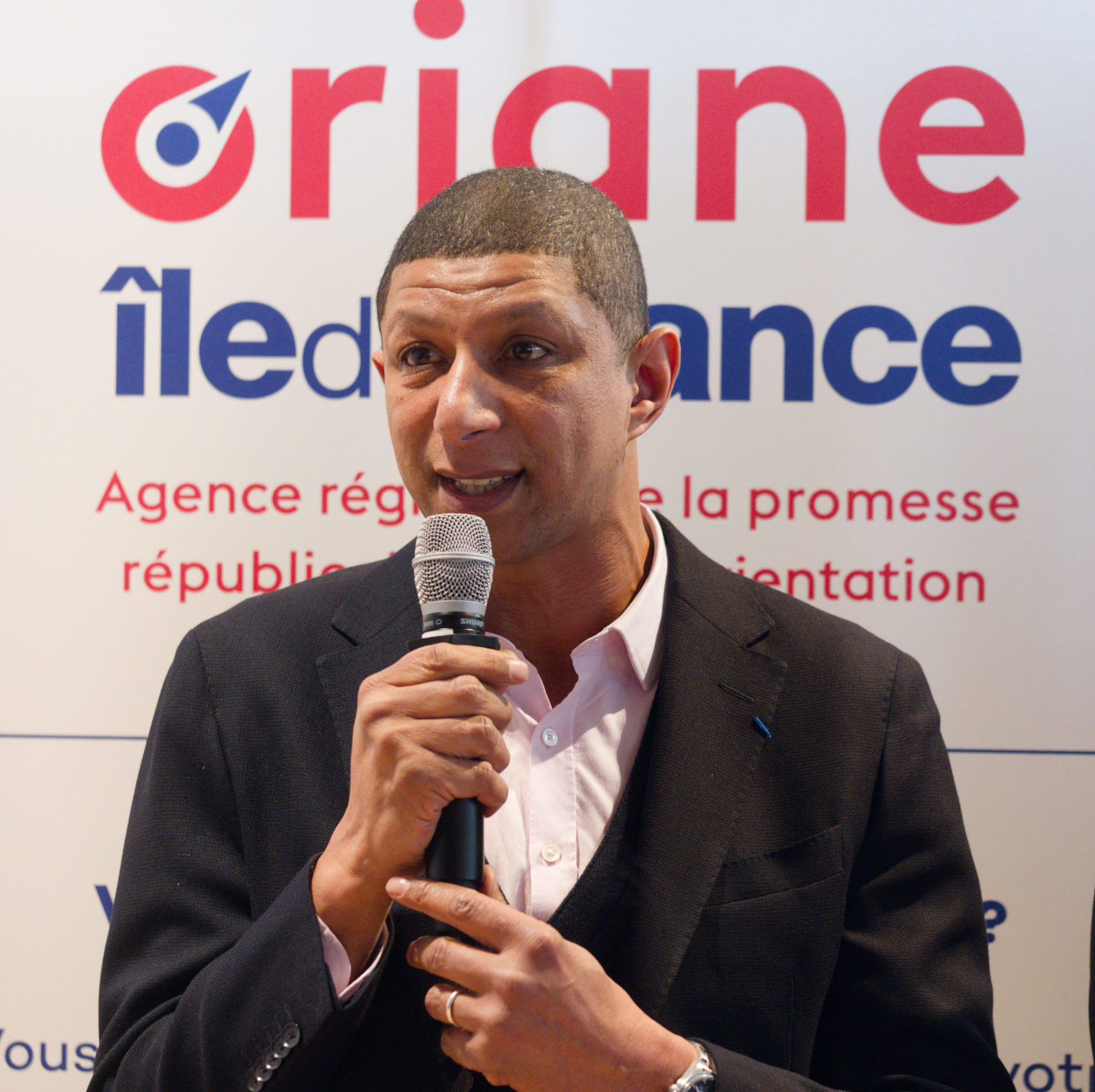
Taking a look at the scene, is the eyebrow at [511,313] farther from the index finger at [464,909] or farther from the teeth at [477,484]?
the index finger at [464,909]

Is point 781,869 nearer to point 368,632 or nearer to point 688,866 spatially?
point 688,866

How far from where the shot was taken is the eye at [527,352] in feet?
5.45

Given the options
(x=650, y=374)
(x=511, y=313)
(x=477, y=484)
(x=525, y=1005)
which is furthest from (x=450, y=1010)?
(x=650, y=374)

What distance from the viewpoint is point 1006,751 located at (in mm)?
2518

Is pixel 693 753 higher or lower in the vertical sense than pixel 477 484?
lower

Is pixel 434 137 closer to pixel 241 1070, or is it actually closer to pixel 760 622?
pixel 760 622

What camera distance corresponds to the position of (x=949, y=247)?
256cm

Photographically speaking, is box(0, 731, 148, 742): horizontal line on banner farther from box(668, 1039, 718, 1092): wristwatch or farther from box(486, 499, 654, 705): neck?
box(668, 1039, 718, 1092): wristwatch

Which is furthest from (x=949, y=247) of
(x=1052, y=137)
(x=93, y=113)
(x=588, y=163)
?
(x=93, y=113)

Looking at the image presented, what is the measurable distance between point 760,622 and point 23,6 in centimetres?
213

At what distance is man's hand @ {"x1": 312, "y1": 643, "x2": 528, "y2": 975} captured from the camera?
1.20 metres

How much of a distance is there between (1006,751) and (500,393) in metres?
1.53

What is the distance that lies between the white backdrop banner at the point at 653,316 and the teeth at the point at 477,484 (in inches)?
38.8

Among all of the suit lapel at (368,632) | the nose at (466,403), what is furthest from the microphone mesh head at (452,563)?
the suit lapel at (368,632)
